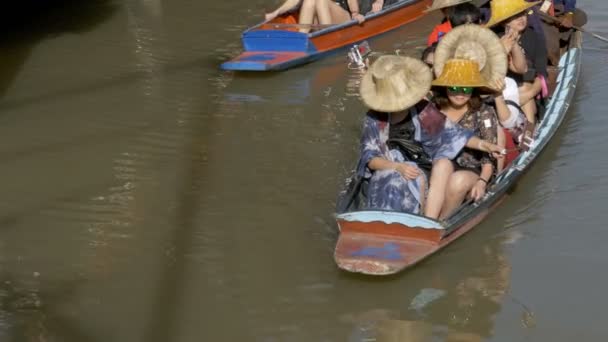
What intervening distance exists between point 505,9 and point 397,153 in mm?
Result: 1748

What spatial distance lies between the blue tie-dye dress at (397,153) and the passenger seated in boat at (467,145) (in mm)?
78

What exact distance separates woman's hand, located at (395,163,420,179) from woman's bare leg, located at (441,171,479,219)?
23cm

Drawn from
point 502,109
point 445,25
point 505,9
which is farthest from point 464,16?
point 502,109

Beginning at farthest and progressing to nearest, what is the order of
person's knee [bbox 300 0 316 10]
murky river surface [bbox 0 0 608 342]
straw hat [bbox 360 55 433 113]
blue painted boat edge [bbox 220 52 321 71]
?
A: person's knee [bbox 300 0 316 10]
blue painted boat edge [bbox 220 52 321 71]
straw hat [bbox 360 55 433 113]
murky river surface [bbox 0 0 608 342]

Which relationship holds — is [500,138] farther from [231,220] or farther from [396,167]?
[231,220]

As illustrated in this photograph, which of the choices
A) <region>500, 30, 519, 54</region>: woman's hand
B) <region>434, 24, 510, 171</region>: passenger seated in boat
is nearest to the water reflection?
<region>434, 24, 510, 171</region>: passenger seated in boat

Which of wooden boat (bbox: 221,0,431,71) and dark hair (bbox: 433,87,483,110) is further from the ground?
dark hair (bbox: 433,87,483,110)

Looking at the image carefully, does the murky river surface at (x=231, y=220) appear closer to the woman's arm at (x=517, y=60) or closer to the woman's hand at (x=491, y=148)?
the woman's hand at (x=491, y=148)

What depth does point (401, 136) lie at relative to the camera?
577cm

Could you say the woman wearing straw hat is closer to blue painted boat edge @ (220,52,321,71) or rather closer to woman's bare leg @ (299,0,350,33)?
blue painted boat edge @ (220,52,321,71)

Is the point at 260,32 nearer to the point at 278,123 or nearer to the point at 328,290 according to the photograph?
the point at 278,123

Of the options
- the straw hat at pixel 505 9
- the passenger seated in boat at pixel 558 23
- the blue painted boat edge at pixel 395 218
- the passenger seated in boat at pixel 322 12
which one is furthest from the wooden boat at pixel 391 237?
the passenger seated in boat at pixel 322 12

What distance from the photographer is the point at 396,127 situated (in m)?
5.76

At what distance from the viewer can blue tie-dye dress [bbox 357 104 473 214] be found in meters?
5.54
